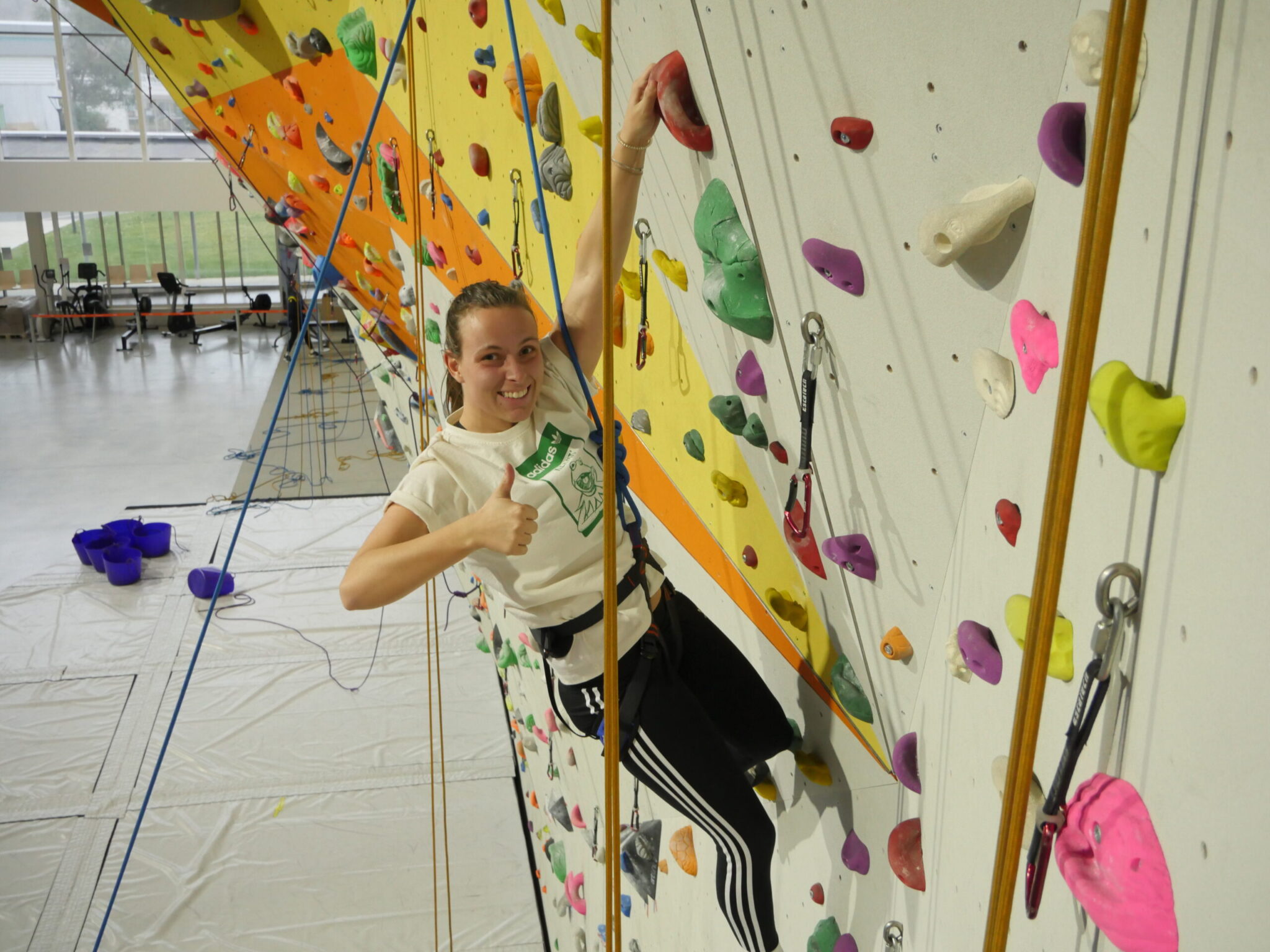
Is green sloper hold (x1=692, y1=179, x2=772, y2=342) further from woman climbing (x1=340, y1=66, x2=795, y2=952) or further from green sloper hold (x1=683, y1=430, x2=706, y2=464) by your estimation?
green sloper hold (x1=683, y1=430, x2=706, y2=464)

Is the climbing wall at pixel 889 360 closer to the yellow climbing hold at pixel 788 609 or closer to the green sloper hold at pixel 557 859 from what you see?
the yellow climbing hold at pixel 788 609

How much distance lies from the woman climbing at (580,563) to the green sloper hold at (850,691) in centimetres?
21

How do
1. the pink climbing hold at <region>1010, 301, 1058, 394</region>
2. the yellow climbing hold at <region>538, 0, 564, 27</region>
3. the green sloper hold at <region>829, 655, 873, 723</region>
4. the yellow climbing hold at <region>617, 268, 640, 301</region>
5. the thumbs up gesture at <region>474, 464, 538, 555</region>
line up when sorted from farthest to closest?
the yellow climbing hold at <region>617, 268, 640, 301</region> < the yellow climbing hold at <region>538, 0, 564, 27</region> < the green sloper hold at <region>829, 655, 873, 723</region> < the thumbs up gesture at <region>474, 464, 538, 555</region> < the pink climbing hold at <region>1010, 301, 1058, 394</region>

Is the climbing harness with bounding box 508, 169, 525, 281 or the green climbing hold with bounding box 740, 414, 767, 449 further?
the climbing harness with bounding box 508, 169, 525, 281

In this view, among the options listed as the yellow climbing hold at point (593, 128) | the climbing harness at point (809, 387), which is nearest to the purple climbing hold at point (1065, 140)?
the climbing harness at point (809, 387)

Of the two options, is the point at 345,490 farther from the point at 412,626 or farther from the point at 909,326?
the point at 909,326

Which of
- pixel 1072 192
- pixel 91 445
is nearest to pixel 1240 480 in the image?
pixel 1072 192

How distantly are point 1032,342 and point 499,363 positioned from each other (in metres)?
0.72

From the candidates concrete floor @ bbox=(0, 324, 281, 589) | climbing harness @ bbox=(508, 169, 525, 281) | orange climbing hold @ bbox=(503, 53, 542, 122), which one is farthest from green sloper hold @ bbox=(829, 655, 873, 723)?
concrete floor @ bbox=(0, 324, 281, 589)

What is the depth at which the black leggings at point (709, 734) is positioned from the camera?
4.83 ft

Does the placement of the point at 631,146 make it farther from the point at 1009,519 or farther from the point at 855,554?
the point at 1009,519

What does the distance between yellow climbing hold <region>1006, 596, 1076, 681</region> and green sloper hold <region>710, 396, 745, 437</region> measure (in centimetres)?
49

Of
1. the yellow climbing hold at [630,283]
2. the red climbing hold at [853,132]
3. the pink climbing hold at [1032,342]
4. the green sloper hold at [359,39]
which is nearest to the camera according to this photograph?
the pink climbing hold at [1032,342]

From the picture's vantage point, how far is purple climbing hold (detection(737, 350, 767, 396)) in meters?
1.27
